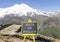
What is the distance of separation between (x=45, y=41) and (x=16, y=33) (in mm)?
2090

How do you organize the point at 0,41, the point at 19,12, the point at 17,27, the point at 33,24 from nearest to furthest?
the point at 33,24 → the point at 0,41 → the point at 17,27 → the point at 19,12

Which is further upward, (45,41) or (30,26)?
(30,26)

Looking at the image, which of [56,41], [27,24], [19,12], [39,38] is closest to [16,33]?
[39,38]

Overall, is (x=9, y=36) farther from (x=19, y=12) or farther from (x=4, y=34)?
(x=19, y=12)

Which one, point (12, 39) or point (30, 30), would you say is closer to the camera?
point (30, 30)

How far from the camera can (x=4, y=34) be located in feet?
59.5

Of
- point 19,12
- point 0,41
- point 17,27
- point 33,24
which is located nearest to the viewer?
point 33,24

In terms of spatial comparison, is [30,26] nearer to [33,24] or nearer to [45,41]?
[33,24]

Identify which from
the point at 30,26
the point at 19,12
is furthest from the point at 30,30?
the point at 19,12

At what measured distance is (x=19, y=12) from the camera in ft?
260

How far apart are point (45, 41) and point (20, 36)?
1.81 meters

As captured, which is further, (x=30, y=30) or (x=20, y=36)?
(x=20, y=36)

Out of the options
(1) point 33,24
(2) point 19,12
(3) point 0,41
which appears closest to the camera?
(1) point 33,24

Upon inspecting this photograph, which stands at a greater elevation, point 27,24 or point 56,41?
point 27,24
